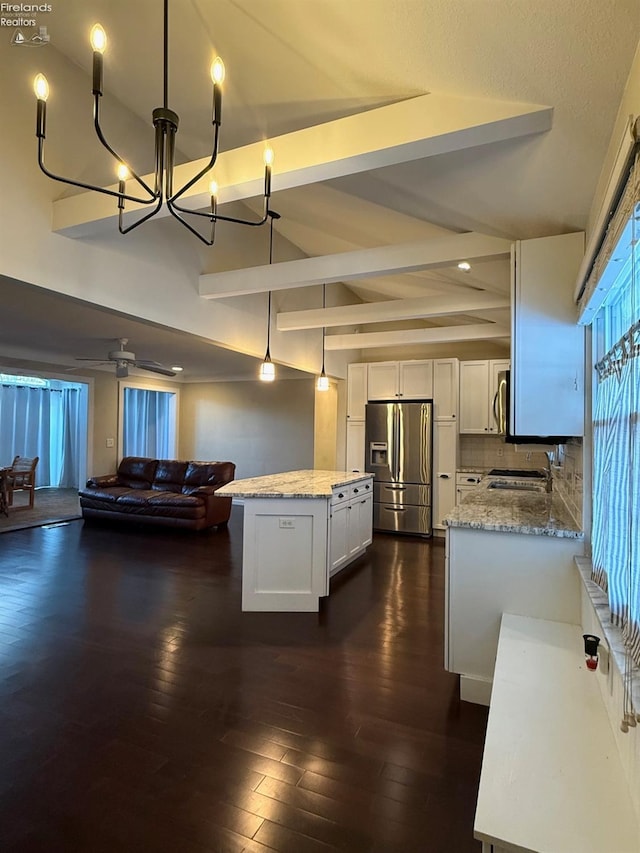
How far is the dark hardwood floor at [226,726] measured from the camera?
1.51 m

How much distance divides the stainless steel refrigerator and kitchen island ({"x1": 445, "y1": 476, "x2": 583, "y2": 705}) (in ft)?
12.1

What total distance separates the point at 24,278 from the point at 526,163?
9.07ft

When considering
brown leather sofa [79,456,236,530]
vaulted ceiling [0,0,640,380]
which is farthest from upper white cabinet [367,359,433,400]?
vaulted ceiling [0,0,640,380]

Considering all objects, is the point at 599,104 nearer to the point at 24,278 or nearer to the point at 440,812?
the point at 440,812

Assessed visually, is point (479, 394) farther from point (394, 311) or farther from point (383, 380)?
point (394, 311)

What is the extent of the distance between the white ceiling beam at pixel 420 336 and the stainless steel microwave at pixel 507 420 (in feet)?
1.78

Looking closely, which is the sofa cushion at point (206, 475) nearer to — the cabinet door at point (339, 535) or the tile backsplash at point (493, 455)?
the cabinet door at point (339, 535)

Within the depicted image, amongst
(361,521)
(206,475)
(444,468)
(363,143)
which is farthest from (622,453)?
(206,475)

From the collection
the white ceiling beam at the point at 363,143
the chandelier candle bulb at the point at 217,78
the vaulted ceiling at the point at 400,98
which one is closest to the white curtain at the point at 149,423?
the vaulted ceiling at the point at 400,98

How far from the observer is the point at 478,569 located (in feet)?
7.47

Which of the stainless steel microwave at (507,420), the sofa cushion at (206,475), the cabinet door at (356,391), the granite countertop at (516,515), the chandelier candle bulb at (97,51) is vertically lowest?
the sofa cushion at (206,475)

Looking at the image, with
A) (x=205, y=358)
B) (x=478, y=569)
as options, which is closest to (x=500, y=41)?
(x=478, y=569)

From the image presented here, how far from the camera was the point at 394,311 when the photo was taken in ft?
15.4

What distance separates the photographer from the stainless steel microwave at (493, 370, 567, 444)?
2.69 metres
